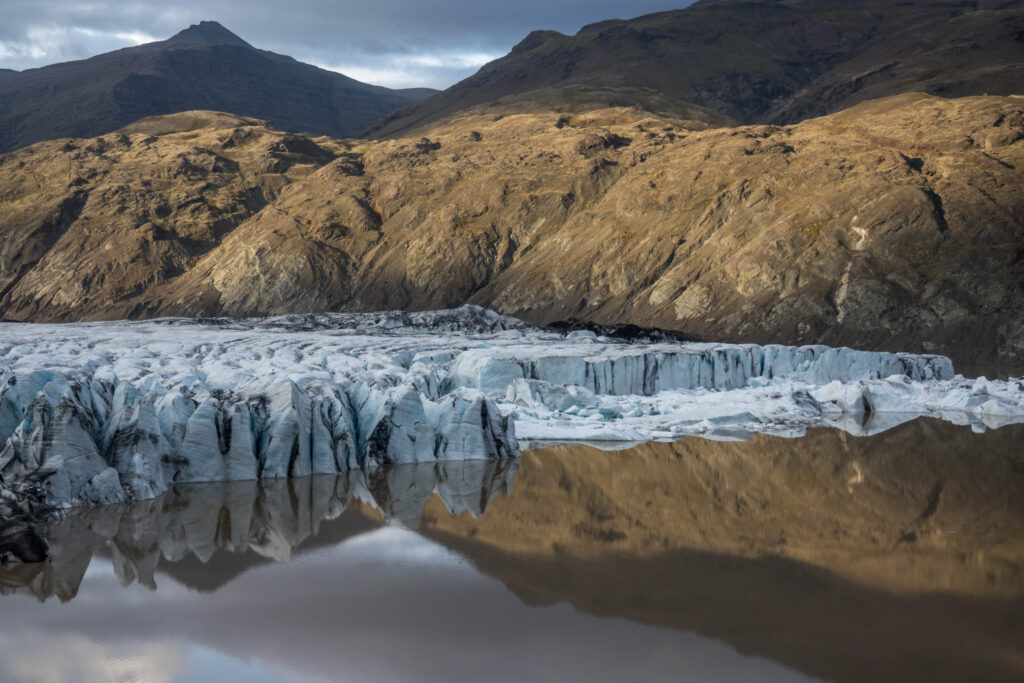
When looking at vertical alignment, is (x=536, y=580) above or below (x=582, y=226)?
below

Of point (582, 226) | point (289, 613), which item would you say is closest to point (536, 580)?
point (289, 613)

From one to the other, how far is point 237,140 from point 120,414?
9452 cm

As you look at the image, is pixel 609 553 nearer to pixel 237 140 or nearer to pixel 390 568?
pixel 390 568

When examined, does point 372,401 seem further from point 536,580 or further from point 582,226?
point 582,226

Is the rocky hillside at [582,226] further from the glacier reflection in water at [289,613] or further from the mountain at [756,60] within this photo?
the glacier reflection in water at [289,613]

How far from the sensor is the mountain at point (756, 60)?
11850 centimetres

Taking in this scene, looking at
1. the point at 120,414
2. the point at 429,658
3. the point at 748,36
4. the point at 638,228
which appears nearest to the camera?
the point at 429,658

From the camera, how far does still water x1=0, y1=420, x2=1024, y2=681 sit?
34.0 ft

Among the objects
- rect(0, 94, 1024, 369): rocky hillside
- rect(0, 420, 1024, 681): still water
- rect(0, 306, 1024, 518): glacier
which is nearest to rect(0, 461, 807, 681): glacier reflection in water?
rect(0, 420, 1024, 681): still water

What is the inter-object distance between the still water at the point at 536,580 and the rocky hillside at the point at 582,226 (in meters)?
33.9

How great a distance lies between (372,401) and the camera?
2191 cm

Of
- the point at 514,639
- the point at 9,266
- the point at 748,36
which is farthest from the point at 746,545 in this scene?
the point at 748,36

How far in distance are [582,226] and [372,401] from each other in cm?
5066

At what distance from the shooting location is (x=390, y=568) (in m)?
14.1
